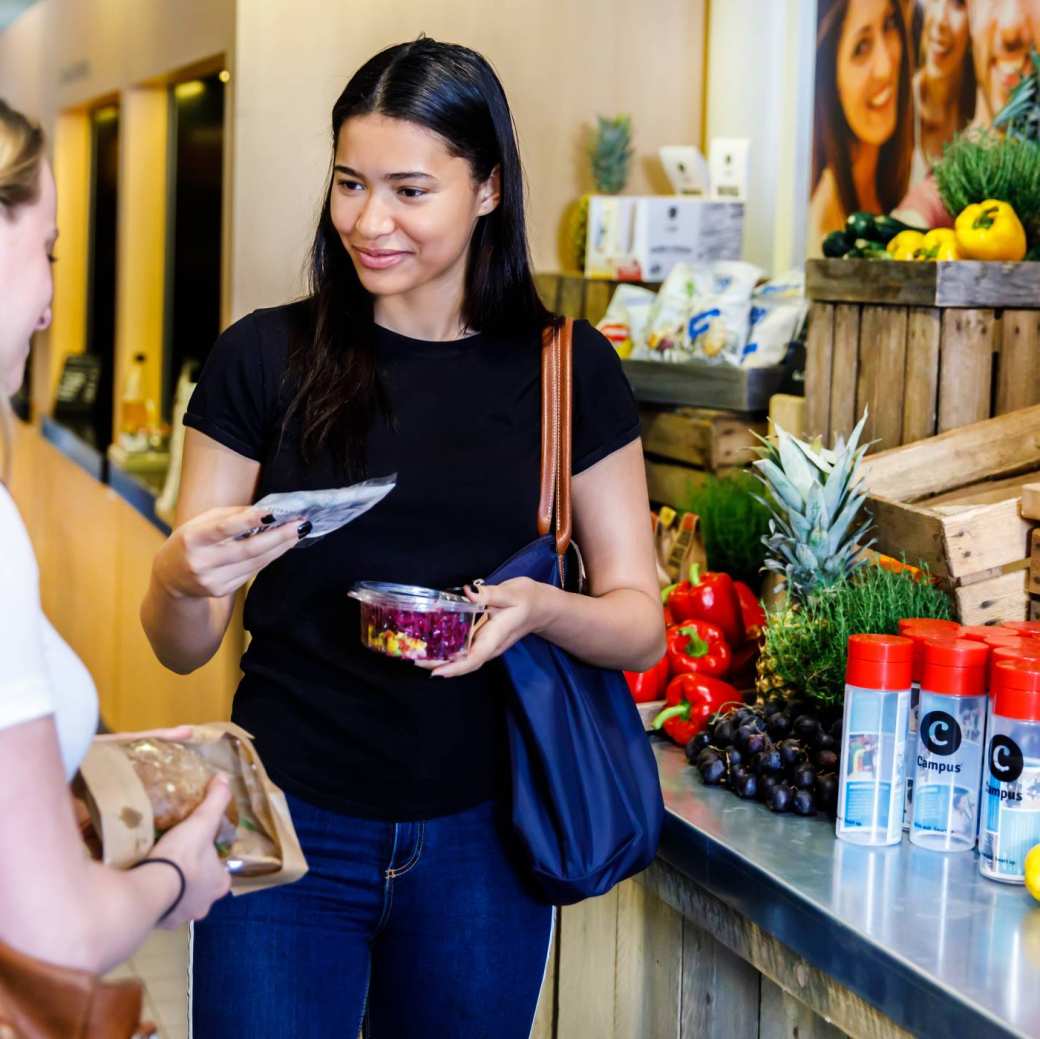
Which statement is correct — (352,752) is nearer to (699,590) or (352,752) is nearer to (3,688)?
(3,688)

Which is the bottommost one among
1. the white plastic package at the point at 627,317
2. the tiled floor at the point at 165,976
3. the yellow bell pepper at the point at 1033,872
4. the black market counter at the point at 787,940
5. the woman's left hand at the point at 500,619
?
the tiled floor at the point at 165,976

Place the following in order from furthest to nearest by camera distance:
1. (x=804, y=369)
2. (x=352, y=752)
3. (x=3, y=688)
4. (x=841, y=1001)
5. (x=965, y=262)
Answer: (x=804, y=369)
(x=965, y=262)
(x=841, y=1001)
(x=352, y=752)
(x=3, y=688)

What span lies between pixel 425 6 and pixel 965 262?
213 centimetres

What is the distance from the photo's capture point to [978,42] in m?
3.55

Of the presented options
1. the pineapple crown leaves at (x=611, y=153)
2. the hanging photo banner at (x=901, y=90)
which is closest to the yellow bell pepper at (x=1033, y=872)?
the hanging photo banner at (x=901, y=90)

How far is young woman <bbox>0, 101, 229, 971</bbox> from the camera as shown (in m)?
1.05

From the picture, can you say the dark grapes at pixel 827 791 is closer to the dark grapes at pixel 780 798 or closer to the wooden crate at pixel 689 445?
the dark grapes at pixel 780 798

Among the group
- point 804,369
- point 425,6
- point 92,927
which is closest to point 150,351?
point 425,6

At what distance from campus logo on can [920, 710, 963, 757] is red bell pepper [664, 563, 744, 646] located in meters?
0.86

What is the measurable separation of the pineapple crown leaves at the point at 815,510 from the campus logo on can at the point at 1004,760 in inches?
23.2

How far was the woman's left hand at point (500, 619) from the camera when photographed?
174cm

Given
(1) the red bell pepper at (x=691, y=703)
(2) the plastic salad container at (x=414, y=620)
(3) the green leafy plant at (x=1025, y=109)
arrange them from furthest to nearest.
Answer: (3) the green leafy plant at (x=1025, y=109) → (1) the red bell pepper at (x=691, y=703) → (2) the plastic salad container at (x=414, y=620)

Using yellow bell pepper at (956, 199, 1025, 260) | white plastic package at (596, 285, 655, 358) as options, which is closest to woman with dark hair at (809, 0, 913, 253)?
white plastic package at (596, 285, 655, 358)

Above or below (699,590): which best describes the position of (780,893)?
below
